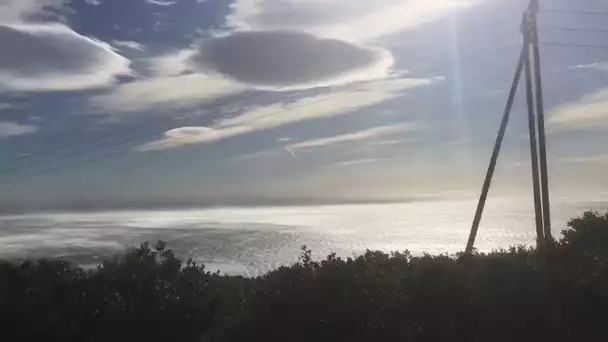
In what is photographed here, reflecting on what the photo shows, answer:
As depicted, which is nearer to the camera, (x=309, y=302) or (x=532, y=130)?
(x=309, y=302)

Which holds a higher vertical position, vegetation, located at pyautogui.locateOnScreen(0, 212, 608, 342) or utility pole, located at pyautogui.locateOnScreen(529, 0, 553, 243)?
utility pole, located at pyautogui.locateOnScreen(529, 0, 553, 243)

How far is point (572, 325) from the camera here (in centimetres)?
888

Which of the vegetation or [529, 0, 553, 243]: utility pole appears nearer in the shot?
the vegetation

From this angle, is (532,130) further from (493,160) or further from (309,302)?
(309,302)

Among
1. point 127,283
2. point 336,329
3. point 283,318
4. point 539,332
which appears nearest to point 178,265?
point 127,283

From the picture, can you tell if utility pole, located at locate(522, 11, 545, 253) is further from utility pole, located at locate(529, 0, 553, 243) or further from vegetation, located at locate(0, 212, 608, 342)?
vegetation, located at locate(0, 212, 608, 342)

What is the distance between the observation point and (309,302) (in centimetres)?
954

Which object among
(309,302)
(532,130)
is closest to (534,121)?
(532,130)

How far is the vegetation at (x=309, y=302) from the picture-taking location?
29.1ft

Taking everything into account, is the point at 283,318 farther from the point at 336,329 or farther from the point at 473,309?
the point at 473,309

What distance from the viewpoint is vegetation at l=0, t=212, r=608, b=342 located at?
8.87 m

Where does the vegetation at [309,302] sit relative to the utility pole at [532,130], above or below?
below

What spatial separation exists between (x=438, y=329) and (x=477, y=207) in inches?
308

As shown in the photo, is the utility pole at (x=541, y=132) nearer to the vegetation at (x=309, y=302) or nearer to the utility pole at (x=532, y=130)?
the utility pole at (x=532, y=130)
